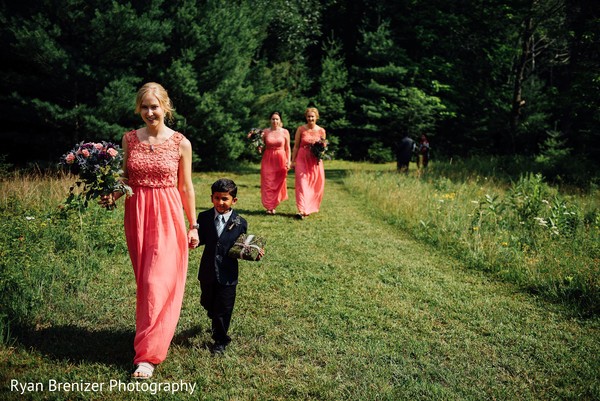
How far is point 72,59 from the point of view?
48.0 feet

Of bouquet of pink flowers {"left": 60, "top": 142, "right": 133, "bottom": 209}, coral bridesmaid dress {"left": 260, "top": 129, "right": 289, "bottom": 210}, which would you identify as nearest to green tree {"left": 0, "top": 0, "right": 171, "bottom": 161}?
coral bridesmaid dress {"left": 260, "top": 129, "right": 289, "bottom": 210}

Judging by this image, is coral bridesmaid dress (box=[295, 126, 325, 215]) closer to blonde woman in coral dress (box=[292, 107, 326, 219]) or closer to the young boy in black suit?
blonde woman in coral dress (box=[292, 107, 326, 219])

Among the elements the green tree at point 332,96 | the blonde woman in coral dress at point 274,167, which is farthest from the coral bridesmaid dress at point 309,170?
the green tree at point 332,96

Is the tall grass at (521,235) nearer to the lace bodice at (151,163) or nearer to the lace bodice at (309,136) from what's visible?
the lace bodice at (309,136)

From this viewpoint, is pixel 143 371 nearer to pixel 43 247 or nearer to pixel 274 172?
pixel 43 247

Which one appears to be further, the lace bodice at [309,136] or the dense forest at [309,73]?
the dense forest at [309,73]

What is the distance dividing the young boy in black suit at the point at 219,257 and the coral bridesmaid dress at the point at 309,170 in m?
6.33

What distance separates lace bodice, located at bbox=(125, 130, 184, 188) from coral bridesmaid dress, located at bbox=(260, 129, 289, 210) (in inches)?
268

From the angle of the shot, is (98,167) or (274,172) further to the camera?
(274,172)

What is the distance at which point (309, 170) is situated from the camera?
35.3ft

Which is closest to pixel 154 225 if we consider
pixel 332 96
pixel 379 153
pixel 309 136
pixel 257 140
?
pixel 309 136

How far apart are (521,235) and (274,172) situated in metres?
5.52

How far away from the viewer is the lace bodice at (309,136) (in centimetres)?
1069

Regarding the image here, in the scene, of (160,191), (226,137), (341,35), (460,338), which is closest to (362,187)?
(226,137)
